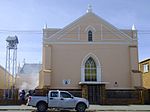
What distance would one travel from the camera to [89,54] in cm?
3741

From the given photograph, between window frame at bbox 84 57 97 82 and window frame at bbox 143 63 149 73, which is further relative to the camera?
window frame at bbox 143 63 149 73

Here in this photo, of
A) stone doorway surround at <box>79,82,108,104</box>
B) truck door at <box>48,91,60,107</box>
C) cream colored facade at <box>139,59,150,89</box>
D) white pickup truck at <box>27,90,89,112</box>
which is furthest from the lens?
cream colored facade at <box>139,59,150,89</box>

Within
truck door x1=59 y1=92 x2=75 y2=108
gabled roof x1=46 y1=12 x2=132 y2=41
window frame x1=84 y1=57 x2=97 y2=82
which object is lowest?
truck door x1=59 y1=92 x2=75 y2=108

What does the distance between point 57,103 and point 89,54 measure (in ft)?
48.1

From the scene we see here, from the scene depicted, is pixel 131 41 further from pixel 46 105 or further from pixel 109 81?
pixel 46 105

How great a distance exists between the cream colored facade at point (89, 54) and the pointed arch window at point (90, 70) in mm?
362

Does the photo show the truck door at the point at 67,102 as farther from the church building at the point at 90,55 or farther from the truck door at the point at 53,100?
the church building at the point at 90,55

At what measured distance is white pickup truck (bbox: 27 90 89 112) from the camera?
23.5 meters

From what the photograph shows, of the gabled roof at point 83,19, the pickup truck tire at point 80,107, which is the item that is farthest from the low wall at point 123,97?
the pickup truck tire at point 80,107

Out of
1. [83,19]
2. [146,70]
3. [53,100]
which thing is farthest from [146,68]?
[53,100]

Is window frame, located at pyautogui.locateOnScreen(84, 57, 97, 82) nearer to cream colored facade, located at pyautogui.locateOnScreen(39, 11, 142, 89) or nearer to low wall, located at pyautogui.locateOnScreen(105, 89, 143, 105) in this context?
cream colored facade, located at pyautogui.locateOnScreen(39, 11, 142, 89)

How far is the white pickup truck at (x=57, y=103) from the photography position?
925 inches

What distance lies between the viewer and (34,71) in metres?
64.2

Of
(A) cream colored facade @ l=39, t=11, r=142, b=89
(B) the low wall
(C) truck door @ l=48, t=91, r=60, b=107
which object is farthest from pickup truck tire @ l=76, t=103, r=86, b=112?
(A) cream colored facade @ l=39, t=11, r=142, b=89
